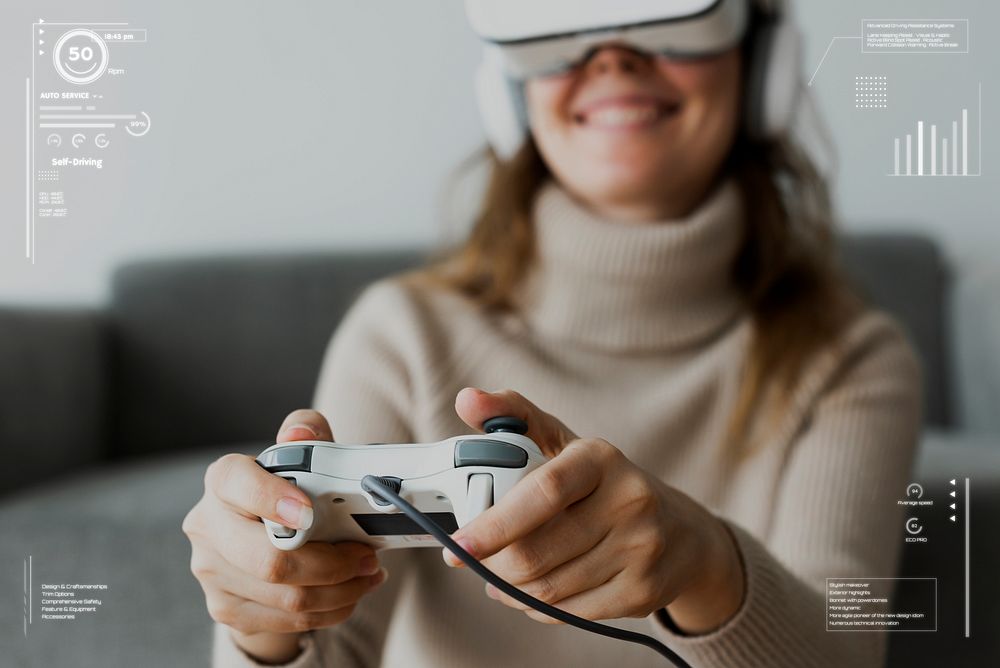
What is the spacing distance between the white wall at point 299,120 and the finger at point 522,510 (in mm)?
258

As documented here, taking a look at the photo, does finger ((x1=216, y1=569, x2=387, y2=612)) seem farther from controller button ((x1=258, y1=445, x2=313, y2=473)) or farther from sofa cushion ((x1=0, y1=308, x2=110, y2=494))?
sofa cushion ((x1=0, y1=308, x2=110, y2=494))

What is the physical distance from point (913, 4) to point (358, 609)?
0.48 m

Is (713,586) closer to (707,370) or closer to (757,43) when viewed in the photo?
(707,370)

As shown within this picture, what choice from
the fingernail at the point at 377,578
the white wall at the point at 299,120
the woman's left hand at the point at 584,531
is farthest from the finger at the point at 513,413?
the white wall at the point at 299,120

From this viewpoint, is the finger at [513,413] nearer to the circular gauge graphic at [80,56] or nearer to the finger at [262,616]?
the finger at [262,616]

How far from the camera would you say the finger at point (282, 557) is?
0.40m

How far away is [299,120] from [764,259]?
33cm

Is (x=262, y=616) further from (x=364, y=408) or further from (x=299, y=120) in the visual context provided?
(x=299, y=120)

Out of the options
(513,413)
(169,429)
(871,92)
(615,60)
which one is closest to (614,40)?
(615,60)

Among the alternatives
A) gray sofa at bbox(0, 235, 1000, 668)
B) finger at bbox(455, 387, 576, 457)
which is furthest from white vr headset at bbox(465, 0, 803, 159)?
finger at bbox(455, 387, 576, 457)

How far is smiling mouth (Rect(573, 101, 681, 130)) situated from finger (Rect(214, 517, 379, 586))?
31 cm

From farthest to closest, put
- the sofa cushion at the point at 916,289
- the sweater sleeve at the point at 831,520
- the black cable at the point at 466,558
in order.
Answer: the sofa cushion at the point at 916,289 < the sweater sleeve at the point at 831,520 < the black cable at the point at 466,558

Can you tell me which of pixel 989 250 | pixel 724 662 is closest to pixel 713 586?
pixel 724 662

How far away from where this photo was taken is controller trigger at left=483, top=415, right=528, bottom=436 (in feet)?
1.28
